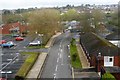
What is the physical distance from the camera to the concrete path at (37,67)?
2658cm

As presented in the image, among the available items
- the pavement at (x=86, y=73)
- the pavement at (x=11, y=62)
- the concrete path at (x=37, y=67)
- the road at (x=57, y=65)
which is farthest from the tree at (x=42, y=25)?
the pavement at (x=86, y=73)

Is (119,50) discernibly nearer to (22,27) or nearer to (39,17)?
(39,17)

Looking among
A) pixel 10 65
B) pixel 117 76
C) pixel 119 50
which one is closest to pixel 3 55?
pixel 10 65

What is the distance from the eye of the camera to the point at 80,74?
26.6 metres

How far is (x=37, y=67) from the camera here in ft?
98.8

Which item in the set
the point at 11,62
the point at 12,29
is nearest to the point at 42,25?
the point at 12,29

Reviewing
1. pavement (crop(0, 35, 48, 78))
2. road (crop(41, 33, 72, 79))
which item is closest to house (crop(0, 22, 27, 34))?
pavement (crop(0, 35, 48, 78))

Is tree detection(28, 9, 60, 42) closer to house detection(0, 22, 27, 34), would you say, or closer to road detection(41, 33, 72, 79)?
road detection(41, 33, 72, 79)

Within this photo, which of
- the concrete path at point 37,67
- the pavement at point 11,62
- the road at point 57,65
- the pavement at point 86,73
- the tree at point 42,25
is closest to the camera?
the pavement at point 86,73

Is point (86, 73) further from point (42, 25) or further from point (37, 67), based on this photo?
point (42, 25)

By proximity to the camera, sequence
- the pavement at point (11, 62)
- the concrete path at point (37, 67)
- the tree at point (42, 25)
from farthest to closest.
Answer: the tree at point (42, 25), the pavement at point (11, 62), the concrete path at point (37, 67)

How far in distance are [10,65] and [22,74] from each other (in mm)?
5700

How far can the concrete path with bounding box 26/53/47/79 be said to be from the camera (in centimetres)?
2658

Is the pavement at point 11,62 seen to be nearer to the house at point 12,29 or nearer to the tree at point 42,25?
the tree at point 42,25
